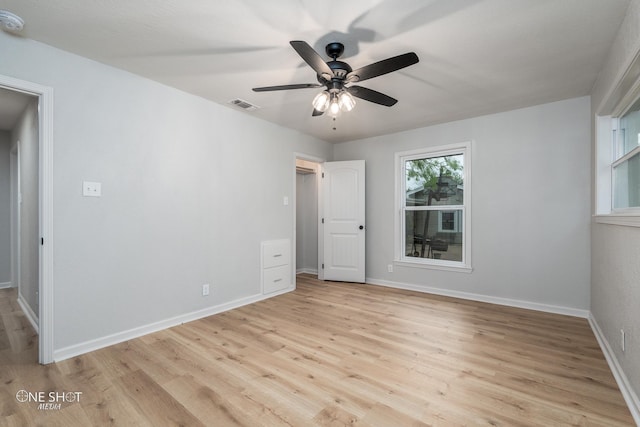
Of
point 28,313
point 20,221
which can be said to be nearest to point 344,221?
point 28,313

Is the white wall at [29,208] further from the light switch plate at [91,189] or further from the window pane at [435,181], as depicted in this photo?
the window pane at [435,181]

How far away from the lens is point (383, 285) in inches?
187

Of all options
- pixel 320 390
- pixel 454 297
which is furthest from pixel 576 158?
pixel 320 390

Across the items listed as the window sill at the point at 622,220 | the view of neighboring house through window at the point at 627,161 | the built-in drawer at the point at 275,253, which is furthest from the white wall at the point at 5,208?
the view of neighboring house through window at the point at 627,161

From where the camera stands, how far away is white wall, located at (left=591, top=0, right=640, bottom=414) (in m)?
1.78

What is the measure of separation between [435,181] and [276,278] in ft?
8.87

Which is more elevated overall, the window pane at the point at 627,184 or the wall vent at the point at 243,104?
the wall vent at the point at 243,104

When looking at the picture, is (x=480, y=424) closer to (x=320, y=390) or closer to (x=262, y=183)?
(x=320, y=390)

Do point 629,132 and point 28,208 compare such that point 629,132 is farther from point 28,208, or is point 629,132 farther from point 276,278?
point 28,208

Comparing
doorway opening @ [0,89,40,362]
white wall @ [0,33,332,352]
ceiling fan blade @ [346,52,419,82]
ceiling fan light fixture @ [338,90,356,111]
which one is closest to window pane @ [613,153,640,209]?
ceiling fan blade @ [346,52,419,82]

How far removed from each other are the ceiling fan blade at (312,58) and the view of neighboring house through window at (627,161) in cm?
215

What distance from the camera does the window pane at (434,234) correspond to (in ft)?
13.8

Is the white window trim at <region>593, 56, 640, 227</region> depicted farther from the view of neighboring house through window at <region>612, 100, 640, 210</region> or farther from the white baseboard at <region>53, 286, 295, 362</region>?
the white baseboard at <region>53, 286, 295, 362</region>

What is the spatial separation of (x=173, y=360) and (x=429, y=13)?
3.08 m
